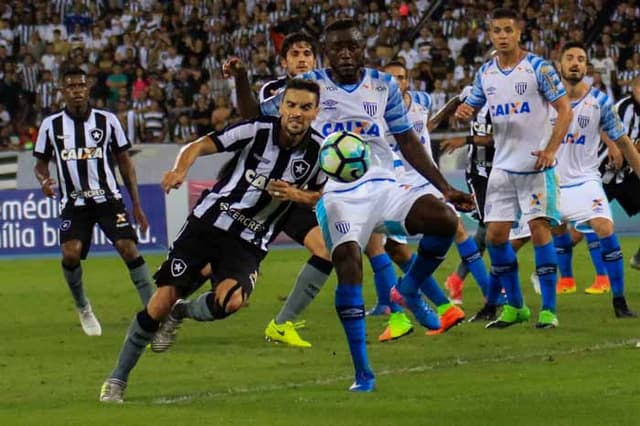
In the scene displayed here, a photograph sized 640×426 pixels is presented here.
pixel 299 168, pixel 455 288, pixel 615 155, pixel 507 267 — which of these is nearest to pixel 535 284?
pixel 455 288

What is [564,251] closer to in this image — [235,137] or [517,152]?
[517,152]

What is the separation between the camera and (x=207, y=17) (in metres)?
28.7

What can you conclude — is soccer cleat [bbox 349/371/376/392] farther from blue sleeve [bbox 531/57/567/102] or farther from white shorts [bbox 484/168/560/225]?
blue sleeve [bbox 531/57/567/102]

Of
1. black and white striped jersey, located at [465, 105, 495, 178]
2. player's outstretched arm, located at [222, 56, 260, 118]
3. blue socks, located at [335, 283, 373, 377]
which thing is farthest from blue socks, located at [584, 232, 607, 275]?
blue socks, located at [335, 283, 373, 377]

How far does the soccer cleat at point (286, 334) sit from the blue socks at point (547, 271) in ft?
6.17

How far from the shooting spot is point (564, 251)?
45.6 feet

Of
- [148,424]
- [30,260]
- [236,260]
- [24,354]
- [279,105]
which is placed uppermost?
[279,105]

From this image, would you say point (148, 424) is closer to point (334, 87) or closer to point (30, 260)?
point (334, 87)

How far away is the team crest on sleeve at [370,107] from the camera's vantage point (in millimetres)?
9703

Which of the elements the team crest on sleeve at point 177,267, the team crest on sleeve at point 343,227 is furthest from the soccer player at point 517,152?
the team crest on sleeve at point 177,267

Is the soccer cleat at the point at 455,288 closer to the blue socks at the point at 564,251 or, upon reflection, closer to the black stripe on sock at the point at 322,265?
the blue socks at the point at 564,251

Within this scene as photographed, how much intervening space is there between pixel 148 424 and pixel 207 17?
71.1 ft

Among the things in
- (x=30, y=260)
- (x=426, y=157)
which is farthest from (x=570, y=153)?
(x=30, y=260)

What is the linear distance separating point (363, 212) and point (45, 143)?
14.0 ft
